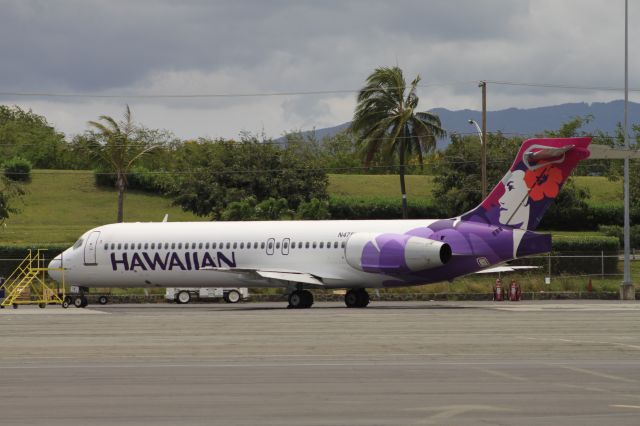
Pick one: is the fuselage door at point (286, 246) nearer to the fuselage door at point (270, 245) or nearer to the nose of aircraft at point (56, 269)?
the fuselage door at point (270, 245)

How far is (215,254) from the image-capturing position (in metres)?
44.8

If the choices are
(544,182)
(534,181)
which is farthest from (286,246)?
(544,182)

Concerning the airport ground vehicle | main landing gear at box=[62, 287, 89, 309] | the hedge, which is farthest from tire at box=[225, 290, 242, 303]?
the hedge

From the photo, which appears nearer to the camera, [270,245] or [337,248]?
[337,248]

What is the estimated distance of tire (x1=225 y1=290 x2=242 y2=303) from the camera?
50.3 m

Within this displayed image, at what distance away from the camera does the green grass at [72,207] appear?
8794cm

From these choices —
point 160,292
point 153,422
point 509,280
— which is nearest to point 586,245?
point 509,280

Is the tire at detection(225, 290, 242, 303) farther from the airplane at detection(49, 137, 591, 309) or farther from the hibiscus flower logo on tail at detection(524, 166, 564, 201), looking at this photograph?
the hibiscus flower logo on tail at detection(524, 166, 564, 201)

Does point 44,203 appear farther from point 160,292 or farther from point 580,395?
point 580,395

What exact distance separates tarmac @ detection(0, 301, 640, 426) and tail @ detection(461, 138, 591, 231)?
24.9 ft

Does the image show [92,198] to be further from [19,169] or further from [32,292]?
[32,292]

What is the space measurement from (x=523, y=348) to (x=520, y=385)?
6402 mm

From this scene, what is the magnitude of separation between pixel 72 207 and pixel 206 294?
A: 48.4m

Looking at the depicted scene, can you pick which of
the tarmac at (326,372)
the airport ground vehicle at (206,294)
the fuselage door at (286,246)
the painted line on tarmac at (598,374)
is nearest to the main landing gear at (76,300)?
the airport ground vehicle at (206,294)
